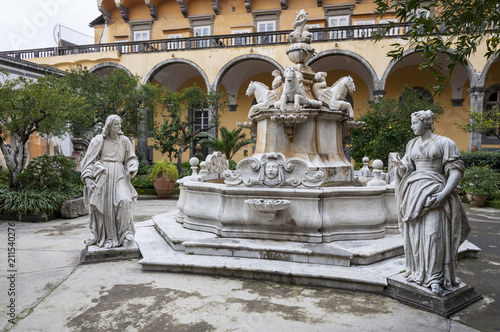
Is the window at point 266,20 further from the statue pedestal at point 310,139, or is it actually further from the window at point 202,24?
the statue pedestal at point 310,139

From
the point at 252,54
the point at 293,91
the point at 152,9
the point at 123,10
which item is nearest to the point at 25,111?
the point at 293,91

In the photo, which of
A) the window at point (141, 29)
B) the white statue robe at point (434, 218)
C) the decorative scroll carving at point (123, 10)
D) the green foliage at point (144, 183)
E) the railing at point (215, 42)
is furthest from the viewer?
the window at point (141, 29)

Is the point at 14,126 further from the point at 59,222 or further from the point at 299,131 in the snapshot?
the point at 299,131

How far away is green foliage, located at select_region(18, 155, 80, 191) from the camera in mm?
8555

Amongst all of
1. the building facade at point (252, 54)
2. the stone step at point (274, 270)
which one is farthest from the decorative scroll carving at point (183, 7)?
the stone step at point (274, 270)

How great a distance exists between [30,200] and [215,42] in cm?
1466

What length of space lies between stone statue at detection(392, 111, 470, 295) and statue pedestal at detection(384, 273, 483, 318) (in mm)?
60

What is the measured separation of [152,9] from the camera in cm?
2353

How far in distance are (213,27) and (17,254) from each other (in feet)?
70.6

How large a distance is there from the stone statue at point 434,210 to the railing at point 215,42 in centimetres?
1595

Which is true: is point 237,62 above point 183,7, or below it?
below

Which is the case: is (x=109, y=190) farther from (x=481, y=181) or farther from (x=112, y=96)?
(x=112, y=96)

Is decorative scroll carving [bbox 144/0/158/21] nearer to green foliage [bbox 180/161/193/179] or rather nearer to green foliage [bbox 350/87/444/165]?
green foliage [bbox 180/161/193/179]

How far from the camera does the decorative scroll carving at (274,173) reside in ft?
15.5
